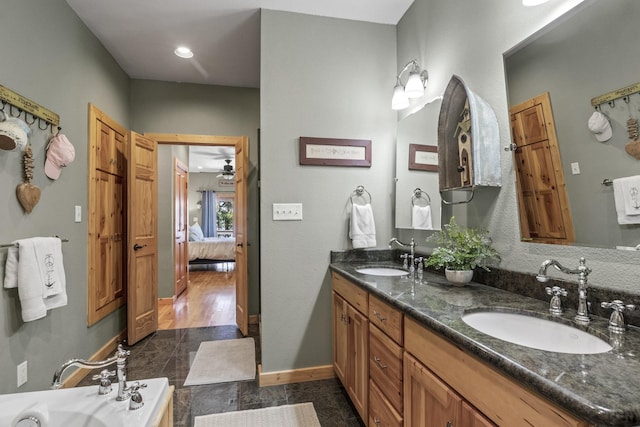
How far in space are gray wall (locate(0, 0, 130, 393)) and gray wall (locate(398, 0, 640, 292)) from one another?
98.6 inches

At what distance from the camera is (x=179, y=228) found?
194 inches

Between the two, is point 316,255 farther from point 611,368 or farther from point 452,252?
point 611,368

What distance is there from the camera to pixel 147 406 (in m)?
1.02

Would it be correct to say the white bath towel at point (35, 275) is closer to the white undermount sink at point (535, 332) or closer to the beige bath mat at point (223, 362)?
the beige bath mat at point (223, 362)

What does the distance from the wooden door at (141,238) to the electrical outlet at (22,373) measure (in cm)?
122

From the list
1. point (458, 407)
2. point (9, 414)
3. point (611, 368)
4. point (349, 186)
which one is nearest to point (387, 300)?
point (458, 407)

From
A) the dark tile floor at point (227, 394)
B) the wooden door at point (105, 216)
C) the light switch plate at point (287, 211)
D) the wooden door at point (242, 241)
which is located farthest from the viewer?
the wooden door at point (242, 241)

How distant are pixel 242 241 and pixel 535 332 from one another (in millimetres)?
2841

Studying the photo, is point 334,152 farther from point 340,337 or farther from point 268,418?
point 268,418

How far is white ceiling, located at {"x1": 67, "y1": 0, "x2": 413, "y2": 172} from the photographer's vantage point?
2342mm

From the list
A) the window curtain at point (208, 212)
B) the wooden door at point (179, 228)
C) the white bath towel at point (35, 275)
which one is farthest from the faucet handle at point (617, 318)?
the window curtain at point (208, 212)

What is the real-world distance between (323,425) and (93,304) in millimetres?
2125

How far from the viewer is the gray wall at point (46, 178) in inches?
66.8

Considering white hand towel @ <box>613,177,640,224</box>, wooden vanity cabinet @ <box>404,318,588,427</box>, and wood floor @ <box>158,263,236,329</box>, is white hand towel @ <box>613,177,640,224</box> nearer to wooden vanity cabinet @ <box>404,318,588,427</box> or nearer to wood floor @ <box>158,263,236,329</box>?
wooden vanity cabinet @ <box>404,318,588,427</box>
